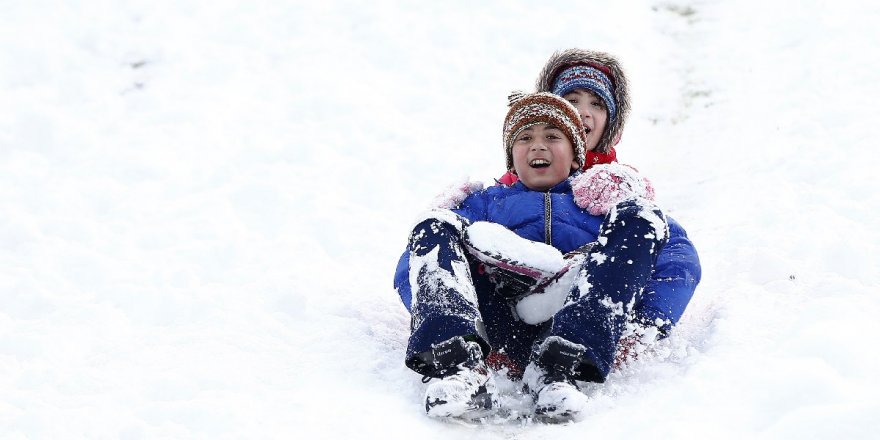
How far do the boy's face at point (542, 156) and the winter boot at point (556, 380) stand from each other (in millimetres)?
1006

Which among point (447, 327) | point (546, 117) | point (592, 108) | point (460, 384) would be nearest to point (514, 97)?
point (546, 117)

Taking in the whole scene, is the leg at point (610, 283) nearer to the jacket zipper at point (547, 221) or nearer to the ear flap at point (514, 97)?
the jacket zipper at point (547, 221)

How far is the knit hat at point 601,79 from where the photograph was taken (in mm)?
4406

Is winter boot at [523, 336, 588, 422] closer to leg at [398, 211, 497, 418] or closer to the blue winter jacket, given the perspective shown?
leg at [398, 211, 497, 418]

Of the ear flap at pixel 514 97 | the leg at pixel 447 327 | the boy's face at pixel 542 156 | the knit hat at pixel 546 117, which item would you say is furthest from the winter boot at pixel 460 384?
the ear flap at pixel 514 97

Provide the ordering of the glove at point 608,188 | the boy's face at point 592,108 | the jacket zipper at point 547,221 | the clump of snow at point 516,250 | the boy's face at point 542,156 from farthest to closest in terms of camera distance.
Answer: the boy's face at point 592,108 < the boy's face at point 542,156 < the jacket zipper at point 547,221 < the glove at point 608,188 < the clump of snow at point 516,250

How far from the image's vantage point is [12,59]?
593cm

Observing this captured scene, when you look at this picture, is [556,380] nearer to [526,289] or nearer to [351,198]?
[526,289]

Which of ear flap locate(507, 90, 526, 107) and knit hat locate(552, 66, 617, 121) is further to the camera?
knit hat locate(552, 66, 617, 121)

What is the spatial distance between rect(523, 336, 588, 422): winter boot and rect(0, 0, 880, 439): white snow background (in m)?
0.07

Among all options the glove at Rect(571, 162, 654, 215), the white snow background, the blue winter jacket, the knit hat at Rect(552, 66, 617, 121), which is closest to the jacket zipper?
the blue winter jacket

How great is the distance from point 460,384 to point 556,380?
296 millimetres

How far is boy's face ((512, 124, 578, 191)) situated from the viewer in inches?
134

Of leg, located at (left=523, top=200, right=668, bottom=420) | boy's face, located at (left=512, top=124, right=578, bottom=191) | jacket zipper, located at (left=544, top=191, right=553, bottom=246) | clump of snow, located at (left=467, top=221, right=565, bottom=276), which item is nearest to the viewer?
leg, located at (left=523, top=200, right=668, bottom=420)
